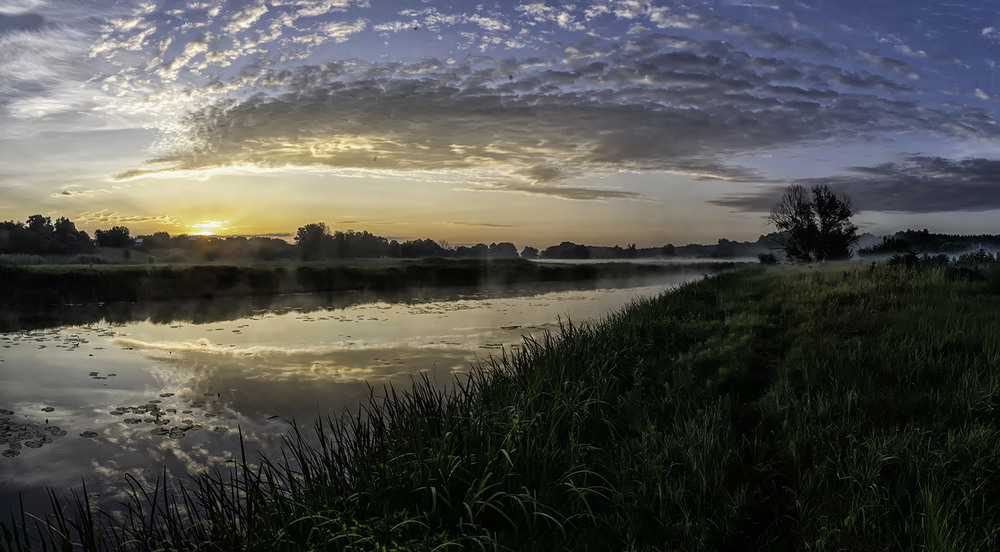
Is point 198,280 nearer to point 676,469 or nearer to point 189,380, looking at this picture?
point 189,380

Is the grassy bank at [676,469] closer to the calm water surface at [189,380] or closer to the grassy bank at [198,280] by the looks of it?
the calm water surface at [189,380]

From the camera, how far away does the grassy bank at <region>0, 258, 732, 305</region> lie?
31.4 m

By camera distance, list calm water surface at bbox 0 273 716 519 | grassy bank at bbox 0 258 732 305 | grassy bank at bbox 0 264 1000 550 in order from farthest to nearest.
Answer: grassy bank at bbox 0 258 732 305 → calm water surface at bbox 0 273 716 519 → grassy bank at bbox 0 264 1000 550

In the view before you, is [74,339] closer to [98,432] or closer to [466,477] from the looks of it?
[98,432]

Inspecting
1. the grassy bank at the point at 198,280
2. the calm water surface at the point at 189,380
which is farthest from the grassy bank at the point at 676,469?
the grassy bank at the point at 198,280

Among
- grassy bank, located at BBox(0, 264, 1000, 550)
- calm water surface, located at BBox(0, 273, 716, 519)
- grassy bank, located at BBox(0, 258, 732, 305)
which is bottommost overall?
calm water surface, located at BBox(0, 273, 716, 519)

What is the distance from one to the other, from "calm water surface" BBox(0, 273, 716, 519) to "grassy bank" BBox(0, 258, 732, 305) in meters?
9.81

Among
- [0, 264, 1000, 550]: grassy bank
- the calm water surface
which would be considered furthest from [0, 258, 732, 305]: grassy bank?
[0, 264, 1000, 550]: grassy bank

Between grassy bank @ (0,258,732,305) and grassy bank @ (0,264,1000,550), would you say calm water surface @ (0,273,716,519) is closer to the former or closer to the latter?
grassy bank @ (0,264,1000,550)

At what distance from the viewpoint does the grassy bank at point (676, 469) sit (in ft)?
14.5

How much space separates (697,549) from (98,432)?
10340 mm

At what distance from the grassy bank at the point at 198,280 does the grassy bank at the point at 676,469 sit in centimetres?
3211

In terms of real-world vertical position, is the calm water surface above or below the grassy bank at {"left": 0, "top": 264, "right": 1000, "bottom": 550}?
below

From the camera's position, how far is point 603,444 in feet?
22.0
